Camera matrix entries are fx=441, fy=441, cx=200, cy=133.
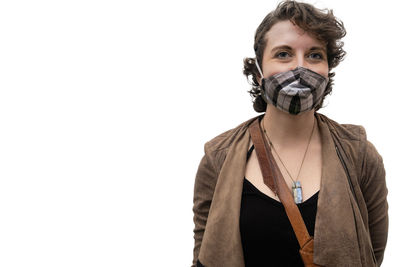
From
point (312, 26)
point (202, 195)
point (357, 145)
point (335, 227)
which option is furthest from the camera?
→ point (202, 195)

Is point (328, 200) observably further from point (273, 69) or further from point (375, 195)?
point (273, 69)

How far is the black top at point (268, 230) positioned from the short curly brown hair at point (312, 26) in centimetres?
73

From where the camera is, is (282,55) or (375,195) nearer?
(282,55)

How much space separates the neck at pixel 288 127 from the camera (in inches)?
96.3

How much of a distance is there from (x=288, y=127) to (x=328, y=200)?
18.2 inches

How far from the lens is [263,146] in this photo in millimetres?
2473

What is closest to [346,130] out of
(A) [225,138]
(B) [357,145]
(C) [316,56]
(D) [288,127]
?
(B) [357,145]

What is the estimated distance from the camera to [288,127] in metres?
2.46

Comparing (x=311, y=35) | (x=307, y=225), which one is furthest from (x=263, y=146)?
(x=311, y=35)

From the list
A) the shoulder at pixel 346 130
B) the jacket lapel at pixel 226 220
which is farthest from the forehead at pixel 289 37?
the jacket lapel at pixel 226 220

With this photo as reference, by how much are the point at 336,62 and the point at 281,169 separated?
723 millimetres

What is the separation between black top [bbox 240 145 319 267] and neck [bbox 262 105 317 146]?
0.33 metres

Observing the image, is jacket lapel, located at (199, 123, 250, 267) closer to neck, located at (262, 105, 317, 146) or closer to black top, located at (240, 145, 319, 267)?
black top, located at (240, 145, 319, 267)

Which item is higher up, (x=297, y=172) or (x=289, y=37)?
(x=289, y=37)
